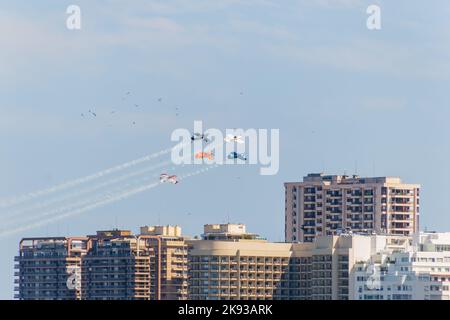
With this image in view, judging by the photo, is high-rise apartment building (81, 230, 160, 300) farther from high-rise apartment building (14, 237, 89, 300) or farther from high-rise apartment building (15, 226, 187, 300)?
high-rise apartment building (14, 237, 89, 300)

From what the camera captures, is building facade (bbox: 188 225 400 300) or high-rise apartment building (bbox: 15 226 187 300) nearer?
building facade (bbox: 188 225 400 300)

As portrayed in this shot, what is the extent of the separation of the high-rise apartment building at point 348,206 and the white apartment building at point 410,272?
1663 centimetres

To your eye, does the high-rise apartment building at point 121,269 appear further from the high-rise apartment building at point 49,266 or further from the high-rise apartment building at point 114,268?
the high-rise apartment building at point 49,266

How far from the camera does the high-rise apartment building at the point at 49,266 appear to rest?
14175 cm

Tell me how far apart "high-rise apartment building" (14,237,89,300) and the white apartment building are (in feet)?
74.5

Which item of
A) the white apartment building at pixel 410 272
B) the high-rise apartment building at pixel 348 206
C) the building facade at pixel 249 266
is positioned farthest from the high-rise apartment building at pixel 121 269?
the white apartment building at pixel 410 272

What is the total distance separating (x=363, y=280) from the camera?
12862 centimetres

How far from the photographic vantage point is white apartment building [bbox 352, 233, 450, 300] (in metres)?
122

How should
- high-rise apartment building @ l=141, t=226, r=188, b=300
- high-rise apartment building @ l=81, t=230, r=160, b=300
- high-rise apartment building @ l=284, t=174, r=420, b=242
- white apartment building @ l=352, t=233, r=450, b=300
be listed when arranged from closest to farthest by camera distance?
1. white apartment building @ l=352, t=233, r=450, b=300
2. high-rise apartment building @ l=81, t=230, r=160, b=300
3. high-rise apartment building @ l=141, t=226, r=188, b=300
4. high-rise apartment building @ l=284, t=174, r=420, b=242

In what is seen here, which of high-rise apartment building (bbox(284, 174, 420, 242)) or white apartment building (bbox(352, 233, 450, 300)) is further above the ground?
high-rise apartment building (bbox(284, 174, 420, 242))

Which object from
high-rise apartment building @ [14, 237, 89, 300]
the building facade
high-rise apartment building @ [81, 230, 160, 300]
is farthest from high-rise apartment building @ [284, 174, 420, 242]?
high-rise apartment building @ [14, 237, 89, 300]

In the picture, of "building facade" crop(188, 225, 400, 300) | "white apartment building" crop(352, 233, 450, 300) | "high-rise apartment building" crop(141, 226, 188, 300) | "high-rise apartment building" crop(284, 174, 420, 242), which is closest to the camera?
"white apartment building" crop(352, 233, 450, 300)
